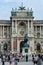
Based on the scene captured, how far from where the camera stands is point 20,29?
112688mm

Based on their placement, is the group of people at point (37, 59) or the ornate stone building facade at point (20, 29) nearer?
the group of people at point (37, 59)

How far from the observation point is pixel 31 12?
4577 inches

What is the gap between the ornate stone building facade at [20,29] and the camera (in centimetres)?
11075

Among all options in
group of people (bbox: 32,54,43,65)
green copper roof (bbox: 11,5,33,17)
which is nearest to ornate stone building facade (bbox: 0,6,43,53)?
green copper roof (bbox: 11,5,33,17)

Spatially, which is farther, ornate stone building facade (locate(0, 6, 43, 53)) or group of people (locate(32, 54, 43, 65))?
ornate stone building facade (locate(0, 6, 43, 53))

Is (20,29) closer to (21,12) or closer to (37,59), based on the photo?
(21,12)

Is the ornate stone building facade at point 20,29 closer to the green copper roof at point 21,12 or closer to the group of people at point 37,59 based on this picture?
the green copper roof at point 21,12

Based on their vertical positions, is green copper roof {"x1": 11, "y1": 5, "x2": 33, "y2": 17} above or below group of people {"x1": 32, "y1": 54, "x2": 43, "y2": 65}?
below

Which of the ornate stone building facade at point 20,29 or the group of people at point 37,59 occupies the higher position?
the group of people at point 37,59

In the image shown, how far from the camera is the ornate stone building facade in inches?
4360

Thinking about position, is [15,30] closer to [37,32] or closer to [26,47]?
[37,32]

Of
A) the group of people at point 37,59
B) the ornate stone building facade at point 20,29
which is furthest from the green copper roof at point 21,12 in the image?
the group of people at point 37,59

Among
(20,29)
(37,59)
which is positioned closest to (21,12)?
(20,29)

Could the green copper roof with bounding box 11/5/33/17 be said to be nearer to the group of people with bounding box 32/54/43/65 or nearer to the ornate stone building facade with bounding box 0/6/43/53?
the ornate stone building facade with bounding box 0/6/43/53
